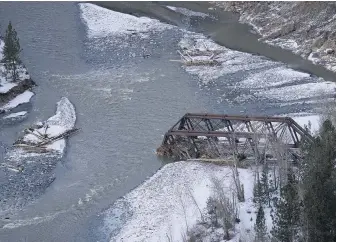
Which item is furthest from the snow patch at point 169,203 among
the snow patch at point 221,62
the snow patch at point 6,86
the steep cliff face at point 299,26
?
the steep cliff face at point 299,26

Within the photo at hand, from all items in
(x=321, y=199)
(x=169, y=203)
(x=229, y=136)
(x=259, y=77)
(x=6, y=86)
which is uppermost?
(x=321, y=199)

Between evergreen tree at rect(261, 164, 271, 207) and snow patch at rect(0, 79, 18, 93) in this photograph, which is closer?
evergreen tree at rect(261, 164, 271, 207)

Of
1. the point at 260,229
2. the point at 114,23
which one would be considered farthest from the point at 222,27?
the point at 260,229

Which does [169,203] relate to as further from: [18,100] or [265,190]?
[18,100]

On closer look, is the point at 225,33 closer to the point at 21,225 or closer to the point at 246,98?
the point at 246,98

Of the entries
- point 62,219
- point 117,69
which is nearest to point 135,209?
point 62,219

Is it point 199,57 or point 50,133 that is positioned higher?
point 199,57

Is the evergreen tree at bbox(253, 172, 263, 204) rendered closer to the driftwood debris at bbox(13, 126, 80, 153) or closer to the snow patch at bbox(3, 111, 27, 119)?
the driftwood debris at bbox(13, 126, 80, 153)

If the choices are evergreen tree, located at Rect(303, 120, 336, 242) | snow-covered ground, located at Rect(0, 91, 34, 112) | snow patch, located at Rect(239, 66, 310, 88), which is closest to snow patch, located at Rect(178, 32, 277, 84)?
snow patch, located at Rect(239, 66, 310, 88)
